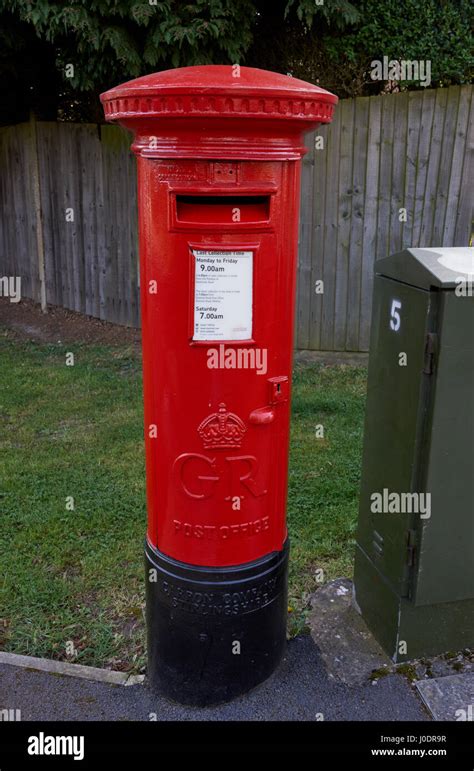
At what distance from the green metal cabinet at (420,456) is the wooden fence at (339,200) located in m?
4.02

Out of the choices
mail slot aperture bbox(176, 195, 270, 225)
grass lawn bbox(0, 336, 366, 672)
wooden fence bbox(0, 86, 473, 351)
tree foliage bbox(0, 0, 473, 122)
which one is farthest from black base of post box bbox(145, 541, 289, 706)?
tree foliage bbox(0, 0, 473, 122)

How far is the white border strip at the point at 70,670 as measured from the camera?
120 inches

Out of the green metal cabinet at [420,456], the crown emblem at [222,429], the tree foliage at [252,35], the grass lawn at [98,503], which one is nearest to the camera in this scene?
the crown emblem at [222,429]

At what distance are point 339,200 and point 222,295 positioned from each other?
191 inches

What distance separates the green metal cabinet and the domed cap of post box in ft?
2.46

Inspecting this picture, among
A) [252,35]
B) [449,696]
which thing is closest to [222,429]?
[449,696]

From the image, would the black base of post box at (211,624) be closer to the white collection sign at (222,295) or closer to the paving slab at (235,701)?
the paving slab at (235,701)

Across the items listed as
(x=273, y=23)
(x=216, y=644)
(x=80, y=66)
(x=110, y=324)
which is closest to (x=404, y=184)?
(x=273, y=23)

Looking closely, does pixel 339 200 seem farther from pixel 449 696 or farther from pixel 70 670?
pixel 70 670

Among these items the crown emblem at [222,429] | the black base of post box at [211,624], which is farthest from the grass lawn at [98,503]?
the crown emblem at [222,429]

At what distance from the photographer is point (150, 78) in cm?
236

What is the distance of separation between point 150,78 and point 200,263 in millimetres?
629
